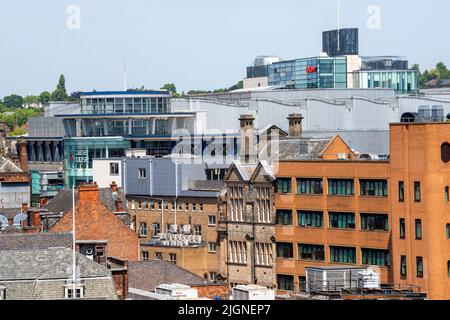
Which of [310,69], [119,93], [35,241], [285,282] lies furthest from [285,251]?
[310,69]

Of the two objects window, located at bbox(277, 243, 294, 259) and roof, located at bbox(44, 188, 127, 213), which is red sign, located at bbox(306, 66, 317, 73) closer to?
roof, located at bbox(44, 188, 127, 213)

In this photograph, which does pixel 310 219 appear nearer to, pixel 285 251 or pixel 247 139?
pixel 285 251

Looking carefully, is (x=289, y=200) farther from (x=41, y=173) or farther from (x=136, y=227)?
(x=41, y=173)

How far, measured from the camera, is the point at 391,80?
9431 centimetres

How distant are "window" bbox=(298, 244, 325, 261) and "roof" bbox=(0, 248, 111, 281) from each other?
26.1 meters

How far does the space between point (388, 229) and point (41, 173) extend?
38.5 metres

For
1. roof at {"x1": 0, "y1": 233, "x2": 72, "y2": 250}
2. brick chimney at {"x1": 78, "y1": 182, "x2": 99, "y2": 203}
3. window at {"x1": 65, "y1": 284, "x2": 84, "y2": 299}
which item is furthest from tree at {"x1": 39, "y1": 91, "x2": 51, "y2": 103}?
window at {"x1": 65, "y1": 284, "x2": 84, "y2": 299}

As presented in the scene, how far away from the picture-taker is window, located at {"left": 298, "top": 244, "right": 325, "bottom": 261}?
57.0 m

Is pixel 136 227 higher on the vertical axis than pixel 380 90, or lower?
lower

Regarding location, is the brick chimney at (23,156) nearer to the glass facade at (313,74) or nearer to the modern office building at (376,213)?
the glass facade at (313,74)

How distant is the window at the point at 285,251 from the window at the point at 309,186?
8.68ft

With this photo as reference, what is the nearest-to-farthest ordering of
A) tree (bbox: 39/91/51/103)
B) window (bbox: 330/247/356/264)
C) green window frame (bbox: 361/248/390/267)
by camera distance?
green window frame (bbox: 361/248/390/267), window (bbox: 330/247/356/264), tree (bbox: 39/91/51/103)

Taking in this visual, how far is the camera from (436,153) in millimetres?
50750
